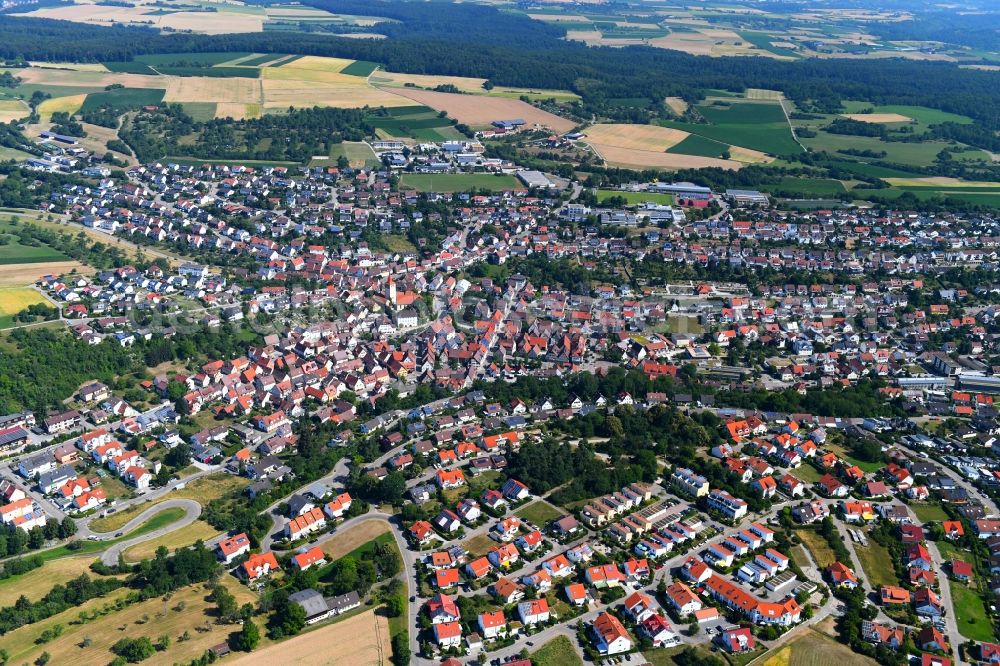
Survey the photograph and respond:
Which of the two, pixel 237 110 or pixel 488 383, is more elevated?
pixel 237 110

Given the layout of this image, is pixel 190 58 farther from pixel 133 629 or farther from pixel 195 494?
pixel 133 629

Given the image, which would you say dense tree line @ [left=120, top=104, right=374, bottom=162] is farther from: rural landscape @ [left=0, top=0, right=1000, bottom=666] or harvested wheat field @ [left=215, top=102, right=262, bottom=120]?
harvested wheat field @ [left=215, top=102, right=262, bottom=120]

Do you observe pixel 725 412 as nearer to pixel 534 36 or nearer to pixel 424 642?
pixel 424 642

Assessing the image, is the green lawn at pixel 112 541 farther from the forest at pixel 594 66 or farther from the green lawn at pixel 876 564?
the forest at pixel 594 66

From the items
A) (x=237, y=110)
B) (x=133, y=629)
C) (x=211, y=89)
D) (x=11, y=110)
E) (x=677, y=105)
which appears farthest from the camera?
(x=677, y=105)

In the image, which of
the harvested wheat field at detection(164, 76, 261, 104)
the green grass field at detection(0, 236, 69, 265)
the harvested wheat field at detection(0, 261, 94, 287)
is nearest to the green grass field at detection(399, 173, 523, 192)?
the harvested wheat field at detection(0, 261, 94, 287)

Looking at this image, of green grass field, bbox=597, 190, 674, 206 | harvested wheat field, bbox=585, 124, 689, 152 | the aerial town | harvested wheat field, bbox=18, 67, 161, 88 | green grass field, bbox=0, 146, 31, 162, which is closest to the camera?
the aerial town

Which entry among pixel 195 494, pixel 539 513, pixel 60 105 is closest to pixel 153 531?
pixel 195 494
